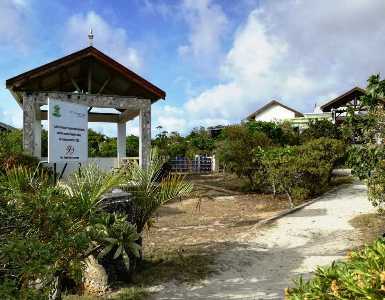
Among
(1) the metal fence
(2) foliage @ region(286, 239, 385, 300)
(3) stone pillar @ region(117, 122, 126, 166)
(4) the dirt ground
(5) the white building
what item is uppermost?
(5) the white building

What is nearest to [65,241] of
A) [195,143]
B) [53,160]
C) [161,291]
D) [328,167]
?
[161,291]

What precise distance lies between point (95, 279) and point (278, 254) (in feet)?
11.5

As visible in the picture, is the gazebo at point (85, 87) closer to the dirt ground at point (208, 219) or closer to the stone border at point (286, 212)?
the dirt ground at point (208, 219)

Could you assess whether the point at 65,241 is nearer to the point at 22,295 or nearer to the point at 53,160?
the point at 22,295

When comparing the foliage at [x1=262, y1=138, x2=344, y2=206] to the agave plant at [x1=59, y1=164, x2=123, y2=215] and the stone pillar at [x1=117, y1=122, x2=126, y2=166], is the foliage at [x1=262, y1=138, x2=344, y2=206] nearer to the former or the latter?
the stone pillar at [x1=117, y1=122, x2=126, y2=166]

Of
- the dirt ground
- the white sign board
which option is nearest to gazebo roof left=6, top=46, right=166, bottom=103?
the white sign board

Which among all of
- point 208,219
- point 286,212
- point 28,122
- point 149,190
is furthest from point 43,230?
point 28,122

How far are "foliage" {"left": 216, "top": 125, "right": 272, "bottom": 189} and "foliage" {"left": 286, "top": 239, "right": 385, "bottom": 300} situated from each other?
1320 centimetres

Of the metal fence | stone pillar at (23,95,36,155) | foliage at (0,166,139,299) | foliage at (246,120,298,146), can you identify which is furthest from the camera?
the metal fence

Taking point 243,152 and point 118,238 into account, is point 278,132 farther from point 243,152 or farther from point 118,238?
point 118,238

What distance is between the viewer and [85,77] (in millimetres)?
16766

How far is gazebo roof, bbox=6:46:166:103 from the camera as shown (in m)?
13.9

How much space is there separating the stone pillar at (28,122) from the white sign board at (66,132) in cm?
309

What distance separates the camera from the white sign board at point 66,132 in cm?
1060
